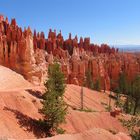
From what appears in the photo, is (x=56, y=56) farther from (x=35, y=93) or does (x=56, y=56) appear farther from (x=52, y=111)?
(x=52, y=111)

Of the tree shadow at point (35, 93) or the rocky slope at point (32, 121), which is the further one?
the tree shadow at point (35, 93)

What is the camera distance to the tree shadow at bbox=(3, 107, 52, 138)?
31797 millimetres

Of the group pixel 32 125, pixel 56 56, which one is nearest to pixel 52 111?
pixel 32 125

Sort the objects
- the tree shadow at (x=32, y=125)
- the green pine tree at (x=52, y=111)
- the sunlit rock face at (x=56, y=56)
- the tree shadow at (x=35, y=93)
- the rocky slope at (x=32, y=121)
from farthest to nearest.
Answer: the sunlit rock face at (x=56, y=56) < the tree shadow at (x=35, y=93) < the green pine tree at (x=52, y=111) < the tree shadow at (x=32, y=125) < the rocky slope at (x=32, y=121)

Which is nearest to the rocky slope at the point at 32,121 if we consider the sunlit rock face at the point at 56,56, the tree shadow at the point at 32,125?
the tree shadow at the point at 32,125

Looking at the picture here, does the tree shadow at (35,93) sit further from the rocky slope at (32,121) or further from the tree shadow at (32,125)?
the tree shadow at (32,125)

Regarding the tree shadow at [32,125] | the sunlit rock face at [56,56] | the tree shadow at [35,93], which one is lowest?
the tree shadow at [32,125]

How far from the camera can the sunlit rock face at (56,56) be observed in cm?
6844

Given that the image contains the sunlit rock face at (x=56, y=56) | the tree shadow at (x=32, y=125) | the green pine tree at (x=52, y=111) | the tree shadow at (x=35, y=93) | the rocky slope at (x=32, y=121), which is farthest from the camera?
the sunlit rock face at (x=56, y=56)

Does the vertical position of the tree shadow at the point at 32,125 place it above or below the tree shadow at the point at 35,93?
below

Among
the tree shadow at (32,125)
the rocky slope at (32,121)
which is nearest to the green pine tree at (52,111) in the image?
the tree shadow at (32,125)

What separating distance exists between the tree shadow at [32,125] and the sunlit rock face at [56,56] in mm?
19059

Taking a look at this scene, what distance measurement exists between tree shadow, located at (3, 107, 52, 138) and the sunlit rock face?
1906 cm

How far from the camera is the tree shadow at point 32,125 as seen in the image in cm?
3180
